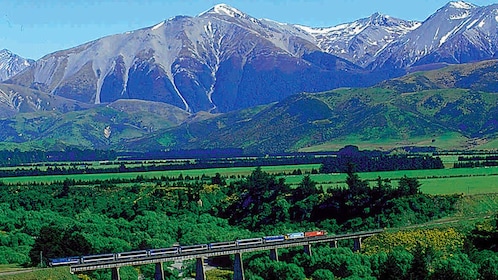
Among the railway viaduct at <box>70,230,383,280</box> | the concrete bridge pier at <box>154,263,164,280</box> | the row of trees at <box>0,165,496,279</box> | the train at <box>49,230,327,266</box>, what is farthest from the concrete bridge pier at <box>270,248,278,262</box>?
the concrete bridge pier at <box>154,263,164,280</box>

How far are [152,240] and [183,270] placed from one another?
15.7 meters

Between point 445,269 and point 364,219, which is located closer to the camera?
point 445,269

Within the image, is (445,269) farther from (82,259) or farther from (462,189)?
(462,189)

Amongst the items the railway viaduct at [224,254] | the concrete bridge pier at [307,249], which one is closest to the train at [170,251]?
the railway viaduct at [224,254]

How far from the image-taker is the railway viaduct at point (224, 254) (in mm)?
120662

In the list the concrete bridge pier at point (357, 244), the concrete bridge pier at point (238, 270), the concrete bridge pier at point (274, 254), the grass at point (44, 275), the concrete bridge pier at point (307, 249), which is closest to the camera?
the grass at point (44, 275)

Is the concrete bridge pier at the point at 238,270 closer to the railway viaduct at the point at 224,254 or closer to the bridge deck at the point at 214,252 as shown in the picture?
the railway viaduct at the point at 224,254

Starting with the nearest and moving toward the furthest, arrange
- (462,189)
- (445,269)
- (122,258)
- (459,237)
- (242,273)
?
(445,269)
(122,258)
(242,273)
(459,237)
(462,189)

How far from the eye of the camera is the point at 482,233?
14050 centimetres

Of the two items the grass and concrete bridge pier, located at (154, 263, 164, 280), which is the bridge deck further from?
the grass

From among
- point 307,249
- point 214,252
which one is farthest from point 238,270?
point 307,249

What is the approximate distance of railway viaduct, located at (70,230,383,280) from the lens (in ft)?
396

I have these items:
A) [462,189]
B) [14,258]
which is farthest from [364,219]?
A: [14,258]

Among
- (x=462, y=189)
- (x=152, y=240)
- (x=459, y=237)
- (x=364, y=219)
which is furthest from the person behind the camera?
(x=462, y=189)
